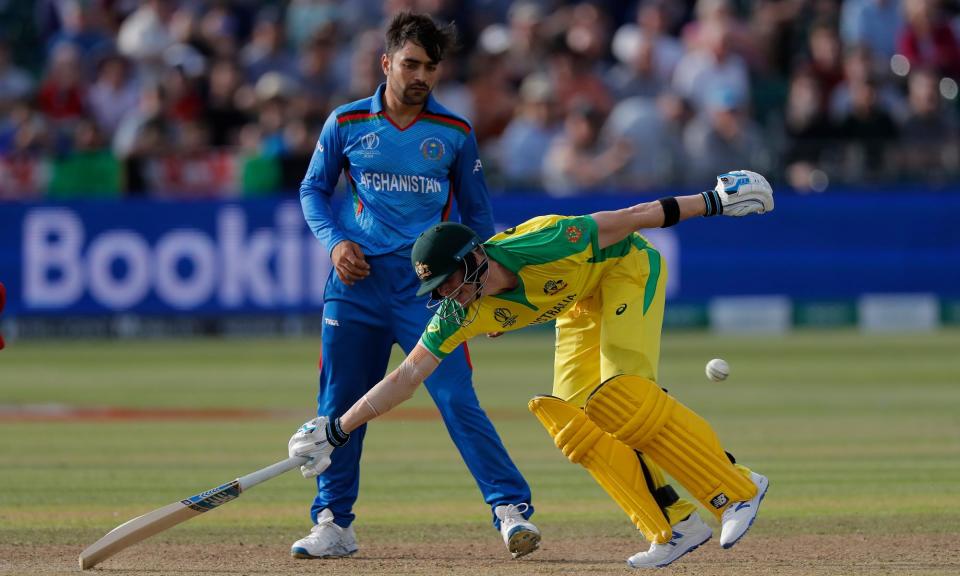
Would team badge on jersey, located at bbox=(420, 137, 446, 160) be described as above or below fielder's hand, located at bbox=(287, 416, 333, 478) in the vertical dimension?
above

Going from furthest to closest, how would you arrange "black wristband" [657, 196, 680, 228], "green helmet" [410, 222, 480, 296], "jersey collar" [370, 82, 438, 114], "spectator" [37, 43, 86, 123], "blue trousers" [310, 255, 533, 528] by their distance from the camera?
"spectator" [37, 43, 86, 123], "jersey collar" [370, 82, 438, 114], "blue trousers" [310, 255, 533, 528], "black wristband" [657, 196, 680, 228], "green helmet" [410, 222, 480, 296]

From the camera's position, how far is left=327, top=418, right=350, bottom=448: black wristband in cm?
679

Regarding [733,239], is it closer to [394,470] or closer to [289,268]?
[289,268]

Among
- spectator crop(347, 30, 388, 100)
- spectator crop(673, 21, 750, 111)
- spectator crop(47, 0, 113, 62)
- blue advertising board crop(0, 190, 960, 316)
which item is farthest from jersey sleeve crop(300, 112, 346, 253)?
spectator crop(47, 0, 113, 62)

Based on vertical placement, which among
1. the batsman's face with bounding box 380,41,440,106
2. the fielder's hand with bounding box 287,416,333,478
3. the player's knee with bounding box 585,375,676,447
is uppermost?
the batsman's face with bounding box 380,41,440,106

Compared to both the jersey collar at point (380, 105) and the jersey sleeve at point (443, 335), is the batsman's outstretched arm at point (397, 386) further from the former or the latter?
the jersey collar at point (380, 105)

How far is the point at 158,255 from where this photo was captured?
59.3ft

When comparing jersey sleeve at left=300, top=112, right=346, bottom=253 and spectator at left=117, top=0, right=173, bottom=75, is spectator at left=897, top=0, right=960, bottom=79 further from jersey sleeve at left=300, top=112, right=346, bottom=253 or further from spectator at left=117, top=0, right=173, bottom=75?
jersey sleeve at left=300, top=112, right=346, bottom=253

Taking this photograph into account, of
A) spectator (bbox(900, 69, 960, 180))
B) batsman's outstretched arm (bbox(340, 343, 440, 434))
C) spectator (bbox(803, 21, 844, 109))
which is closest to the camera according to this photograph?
batsman's outstretched arm (bbox(340, 343, 440, 434))

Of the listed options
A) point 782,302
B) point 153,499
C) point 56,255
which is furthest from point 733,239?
point 153,499

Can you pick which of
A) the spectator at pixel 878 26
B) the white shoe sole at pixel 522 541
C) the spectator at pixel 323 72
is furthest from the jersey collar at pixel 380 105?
the spectator at pixel 878 26

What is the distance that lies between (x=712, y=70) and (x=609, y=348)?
41.8 ft

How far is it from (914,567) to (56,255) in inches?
522

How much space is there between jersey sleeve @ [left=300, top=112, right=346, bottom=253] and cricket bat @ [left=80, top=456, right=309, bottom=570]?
3.69ft
